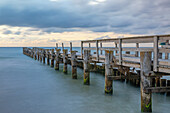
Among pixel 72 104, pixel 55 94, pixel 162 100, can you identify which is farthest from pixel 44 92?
pixel 162 100

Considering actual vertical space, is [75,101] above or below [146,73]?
below

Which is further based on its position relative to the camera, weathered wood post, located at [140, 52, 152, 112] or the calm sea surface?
the calm sea surface

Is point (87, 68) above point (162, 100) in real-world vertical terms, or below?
above

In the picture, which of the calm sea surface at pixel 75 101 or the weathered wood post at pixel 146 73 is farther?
the calm sea surface at pixel 75 101

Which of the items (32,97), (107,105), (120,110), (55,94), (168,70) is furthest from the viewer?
(55,94)

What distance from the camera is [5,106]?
9.39 m

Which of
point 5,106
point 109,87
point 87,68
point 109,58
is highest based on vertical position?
point 109,58

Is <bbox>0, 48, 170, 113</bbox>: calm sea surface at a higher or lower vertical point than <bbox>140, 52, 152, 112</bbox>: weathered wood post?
lower

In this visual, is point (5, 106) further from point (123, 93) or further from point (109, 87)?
point (123, 93)

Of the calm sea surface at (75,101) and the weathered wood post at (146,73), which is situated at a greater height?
the weathered wood post at (146,73)

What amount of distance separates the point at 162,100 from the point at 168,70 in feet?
13.5

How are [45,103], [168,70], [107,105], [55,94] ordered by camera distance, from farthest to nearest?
[55,94] < [45,103] < [107,105] < [168,70]

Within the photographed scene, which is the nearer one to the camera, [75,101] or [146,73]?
[146,73]

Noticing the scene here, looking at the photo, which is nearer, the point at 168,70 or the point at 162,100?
the point at 168,70
